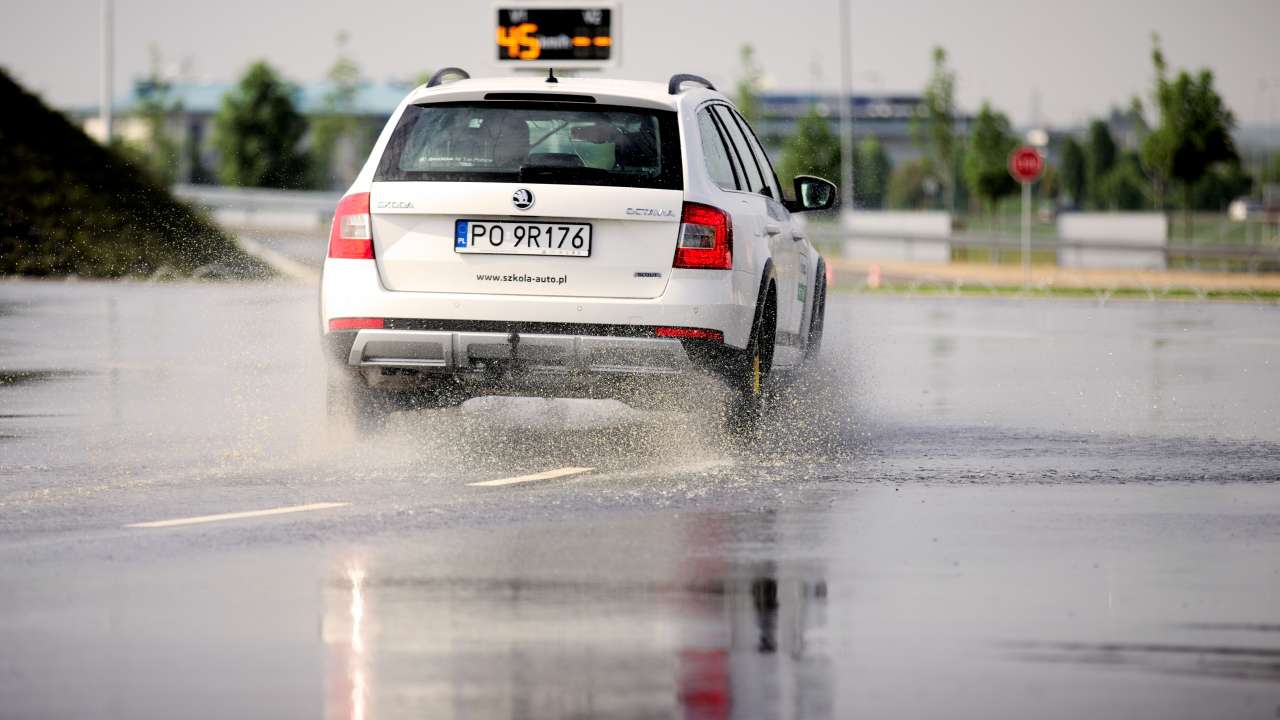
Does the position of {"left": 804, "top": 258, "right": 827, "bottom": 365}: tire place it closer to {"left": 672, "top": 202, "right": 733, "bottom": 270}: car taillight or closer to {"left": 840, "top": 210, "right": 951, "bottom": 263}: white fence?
{"left": 672, "top": 202, "right": 733, "bottom": 270}: car taillight

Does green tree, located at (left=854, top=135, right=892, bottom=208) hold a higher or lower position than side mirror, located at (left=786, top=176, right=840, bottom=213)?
higher

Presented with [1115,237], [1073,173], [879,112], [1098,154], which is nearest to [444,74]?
[1115,237]

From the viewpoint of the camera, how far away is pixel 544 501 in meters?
9.01

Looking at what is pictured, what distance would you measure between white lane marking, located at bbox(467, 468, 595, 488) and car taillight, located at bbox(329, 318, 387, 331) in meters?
0.92

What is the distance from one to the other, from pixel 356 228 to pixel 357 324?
0.44m

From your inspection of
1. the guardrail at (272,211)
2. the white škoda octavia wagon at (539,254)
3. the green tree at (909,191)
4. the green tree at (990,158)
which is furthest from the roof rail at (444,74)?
the green tree at (909,191)

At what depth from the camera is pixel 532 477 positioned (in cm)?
981

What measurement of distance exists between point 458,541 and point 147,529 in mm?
1190

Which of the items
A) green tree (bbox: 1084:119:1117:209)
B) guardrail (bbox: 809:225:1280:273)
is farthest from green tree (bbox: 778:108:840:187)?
green tree (bbox: 1084:119:1117:209)

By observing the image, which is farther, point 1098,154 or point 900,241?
point 1098,154

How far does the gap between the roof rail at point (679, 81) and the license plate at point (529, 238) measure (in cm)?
94

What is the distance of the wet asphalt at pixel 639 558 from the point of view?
216 inches

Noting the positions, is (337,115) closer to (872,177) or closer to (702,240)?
(872,177)

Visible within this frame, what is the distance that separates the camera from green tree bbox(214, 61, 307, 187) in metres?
94.8
